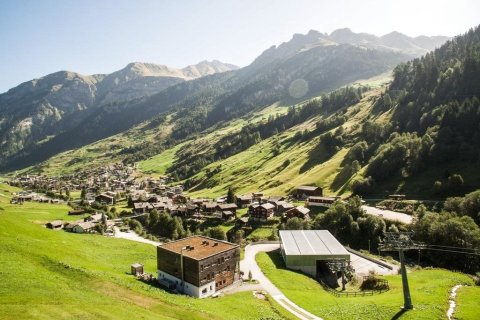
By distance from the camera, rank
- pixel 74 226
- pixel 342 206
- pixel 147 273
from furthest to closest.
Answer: pixel 74 226 → pixel 342 206 → pixel 147 273

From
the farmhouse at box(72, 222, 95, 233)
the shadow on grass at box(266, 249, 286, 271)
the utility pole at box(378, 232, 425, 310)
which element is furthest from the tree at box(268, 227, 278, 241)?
the farmhouse at box(72, 222, 95, 233)

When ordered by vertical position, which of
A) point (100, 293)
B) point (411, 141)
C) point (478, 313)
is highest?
point (411, 141)

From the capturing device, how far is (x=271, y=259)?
315 feet

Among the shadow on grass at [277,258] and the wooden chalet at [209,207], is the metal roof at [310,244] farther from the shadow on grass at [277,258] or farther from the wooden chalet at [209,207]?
the wooden chalet at [209,207]

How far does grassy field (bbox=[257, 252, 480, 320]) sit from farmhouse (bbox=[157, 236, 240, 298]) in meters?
10.3

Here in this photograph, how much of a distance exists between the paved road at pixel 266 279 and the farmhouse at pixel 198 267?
5150 millimetres

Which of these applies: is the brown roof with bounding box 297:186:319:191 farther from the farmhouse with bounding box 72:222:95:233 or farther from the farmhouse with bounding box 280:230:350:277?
the farmhouse with bounding box 72:222:95:233

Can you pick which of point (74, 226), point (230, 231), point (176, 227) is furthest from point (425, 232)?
point (74, 226)

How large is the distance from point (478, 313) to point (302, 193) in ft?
391

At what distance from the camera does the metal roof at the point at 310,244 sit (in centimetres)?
9038

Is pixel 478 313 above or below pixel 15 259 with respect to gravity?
below

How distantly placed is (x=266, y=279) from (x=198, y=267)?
17.3m

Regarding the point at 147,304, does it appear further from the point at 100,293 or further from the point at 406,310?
the point at 406,310

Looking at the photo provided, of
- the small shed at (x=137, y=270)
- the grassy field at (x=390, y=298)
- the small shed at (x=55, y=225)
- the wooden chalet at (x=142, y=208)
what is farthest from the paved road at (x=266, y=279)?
the wooden chalet at (x=142, y=208)
